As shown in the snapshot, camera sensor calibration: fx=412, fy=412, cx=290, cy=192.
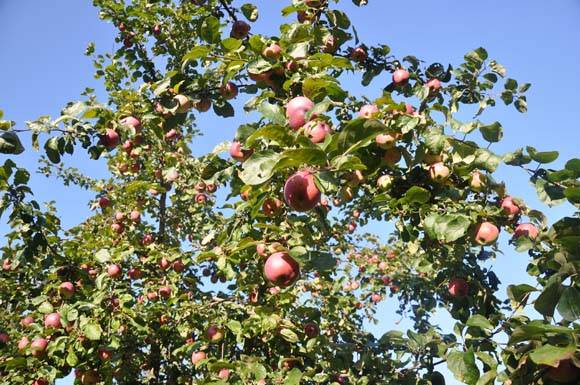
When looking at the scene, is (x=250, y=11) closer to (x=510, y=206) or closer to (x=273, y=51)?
(x=273, y=51)

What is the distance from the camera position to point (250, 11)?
10.6 ft

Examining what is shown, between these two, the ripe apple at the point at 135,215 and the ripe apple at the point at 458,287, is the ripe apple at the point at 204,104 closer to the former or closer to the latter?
the ripe apple at the point at 458,287

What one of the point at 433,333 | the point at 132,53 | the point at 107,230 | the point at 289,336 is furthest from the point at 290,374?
the point at 132,53

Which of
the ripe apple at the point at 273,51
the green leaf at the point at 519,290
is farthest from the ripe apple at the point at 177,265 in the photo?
the green leaf at the point at 519,290

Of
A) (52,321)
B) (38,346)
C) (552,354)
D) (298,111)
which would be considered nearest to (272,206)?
(298,111)

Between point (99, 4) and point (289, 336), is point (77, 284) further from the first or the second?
point (99, 4)

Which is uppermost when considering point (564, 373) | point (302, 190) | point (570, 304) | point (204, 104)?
point (204, 104)

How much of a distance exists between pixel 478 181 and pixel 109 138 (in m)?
2.38

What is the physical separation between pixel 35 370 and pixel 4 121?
7.66ft

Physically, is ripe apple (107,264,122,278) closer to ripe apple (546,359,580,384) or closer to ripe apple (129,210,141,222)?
ripe apple (129,210,141,222)

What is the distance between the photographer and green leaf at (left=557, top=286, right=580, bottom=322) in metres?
1.63

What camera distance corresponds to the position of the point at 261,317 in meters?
3.39

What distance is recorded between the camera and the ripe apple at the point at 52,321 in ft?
11.7

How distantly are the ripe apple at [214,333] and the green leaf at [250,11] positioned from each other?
2715 millimetres
